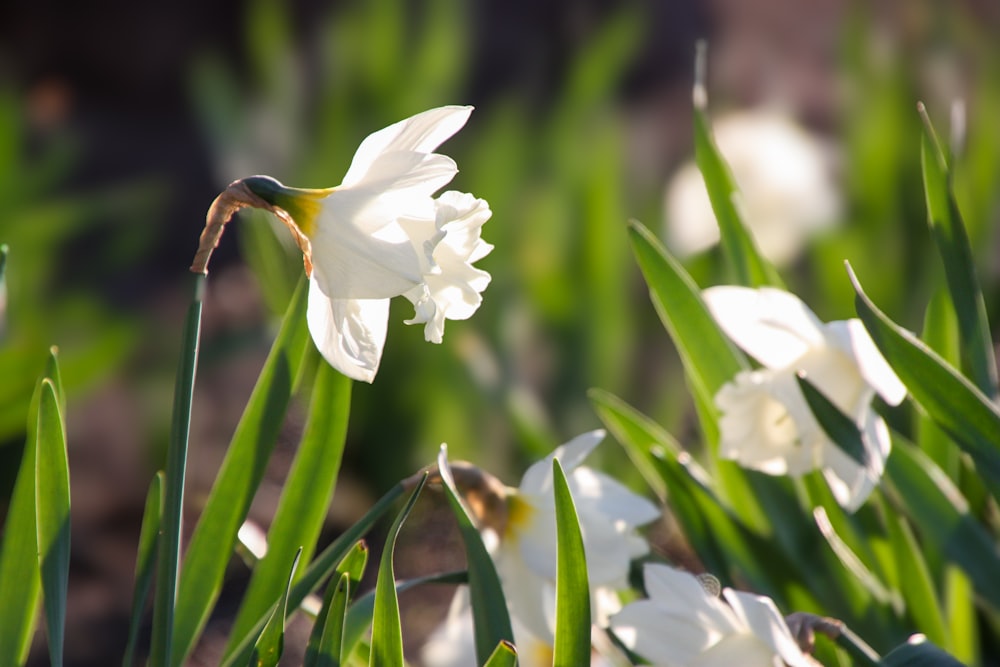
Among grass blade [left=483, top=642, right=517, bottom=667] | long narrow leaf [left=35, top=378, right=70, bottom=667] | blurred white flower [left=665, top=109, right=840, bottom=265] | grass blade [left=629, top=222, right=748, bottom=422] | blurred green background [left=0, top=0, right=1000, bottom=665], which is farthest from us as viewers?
blurred white flower [left=665, top=109, right=840, bottom=265]

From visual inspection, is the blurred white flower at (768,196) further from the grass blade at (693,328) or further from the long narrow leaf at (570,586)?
the long narrow leaf at (570,586)

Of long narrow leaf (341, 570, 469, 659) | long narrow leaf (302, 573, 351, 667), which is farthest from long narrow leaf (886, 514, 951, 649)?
long narrow leaf (302, 573, 351, 667)

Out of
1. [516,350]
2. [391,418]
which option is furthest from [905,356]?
[391,418]

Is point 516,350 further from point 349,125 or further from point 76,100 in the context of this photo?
point 76,100

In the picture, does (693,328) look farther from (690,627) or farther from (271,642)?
(271,642)

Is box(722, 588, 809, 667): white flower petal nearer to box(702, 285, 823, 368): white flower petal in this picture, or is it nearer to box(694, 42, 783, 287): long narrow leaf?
box(702, 285, 823, 368): white flower petal

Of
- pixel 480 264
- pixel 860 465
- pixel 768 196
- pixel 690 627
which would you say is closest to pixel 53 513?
pixel 690 627

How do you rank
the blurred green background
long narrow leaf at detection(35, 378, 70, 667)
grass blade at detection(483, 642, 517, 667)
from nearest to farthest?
grass blade at detection(483, 642, 517, 667)
long narrow leaf at detection(35, 378, 70, 667)
the blurred green background
